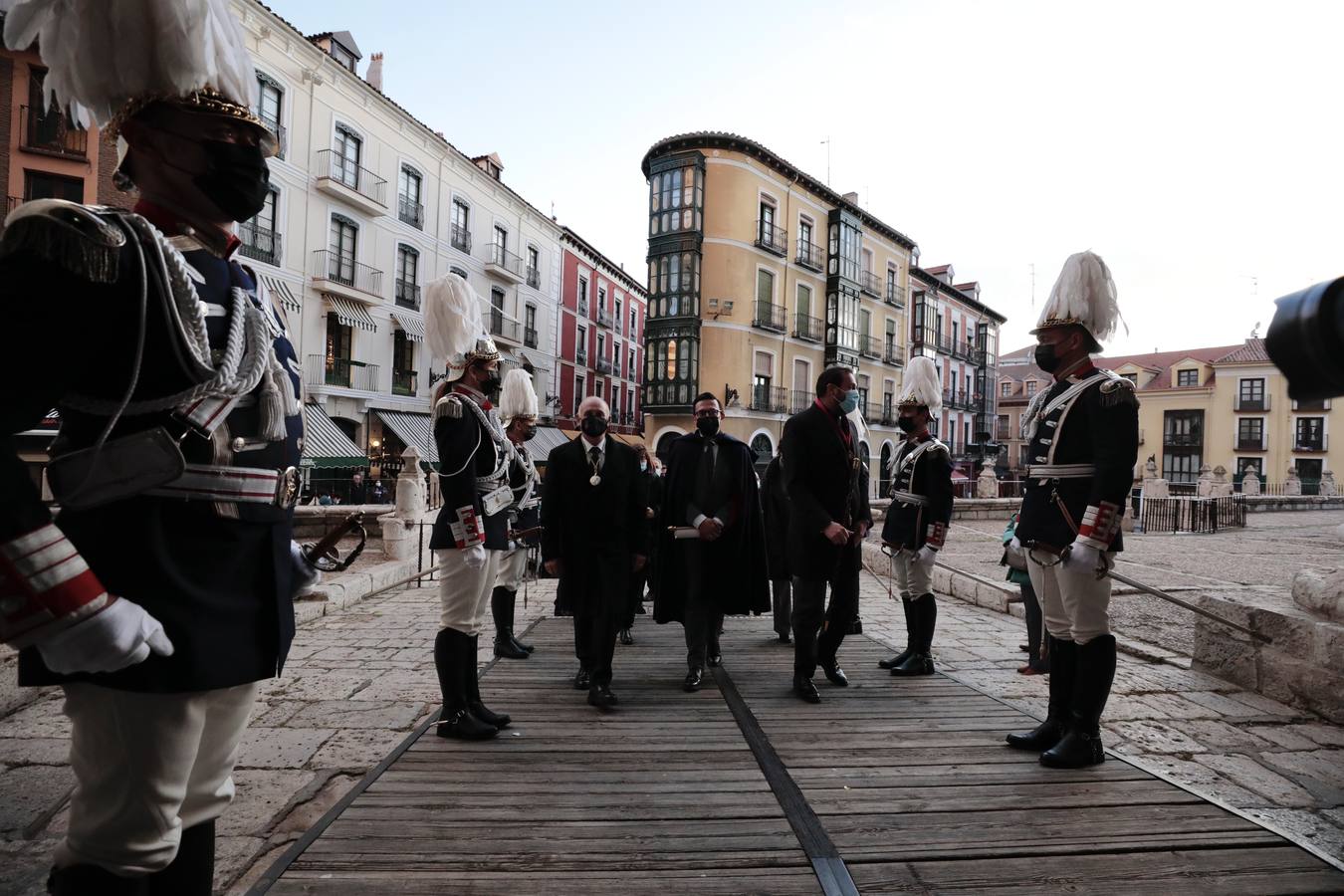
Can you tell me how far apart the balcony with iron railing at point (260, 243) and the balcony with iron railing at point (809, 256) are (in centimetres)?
2017

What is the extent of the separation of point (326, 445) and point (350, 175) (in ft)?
27.5

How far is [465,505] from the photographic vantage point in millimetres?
3932

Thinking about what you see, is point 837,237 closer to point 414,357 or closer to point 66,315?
point 414,357

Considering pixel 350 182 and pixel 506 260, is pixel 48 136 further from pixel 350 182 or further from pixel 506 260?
pixel 506 260

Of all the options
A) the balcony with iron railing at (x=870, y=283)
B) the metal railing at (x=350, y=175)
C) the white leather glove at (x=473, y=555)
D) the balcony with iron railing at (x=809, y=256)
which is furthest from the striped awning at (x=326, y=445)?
the balcony with iron railing at (x=870, y=283)

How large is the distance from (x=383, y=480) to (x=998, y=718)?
67.2 ft

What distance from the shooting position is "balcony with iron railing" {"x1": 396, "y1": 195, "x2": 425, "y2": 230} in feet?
75.5

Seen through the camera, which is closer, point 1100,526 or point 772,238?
point 1100,526

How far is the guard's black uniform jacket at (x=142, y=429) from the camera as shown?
127cm

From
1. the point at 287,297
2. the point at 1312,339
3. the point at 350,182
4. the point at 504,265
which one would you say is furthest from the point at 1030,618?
the point at 504,265

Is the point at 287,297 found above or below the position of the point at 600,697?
above

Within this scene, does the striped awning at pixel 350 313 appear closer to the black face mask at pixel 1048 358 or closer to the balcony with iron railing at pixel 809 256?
the balcony with iron railing at pixel 809 256

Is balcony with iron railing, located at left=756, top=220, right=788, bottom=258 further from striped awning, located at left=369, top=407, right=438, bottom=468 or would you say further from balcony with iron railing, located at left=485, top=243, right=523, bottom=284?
striped awning, located at left=369, top=407, right=438, bottom=468

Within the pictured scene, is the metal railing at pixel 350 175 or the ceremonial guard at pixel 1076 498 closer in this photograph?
the ceremonial guard at pixel 1076 498
